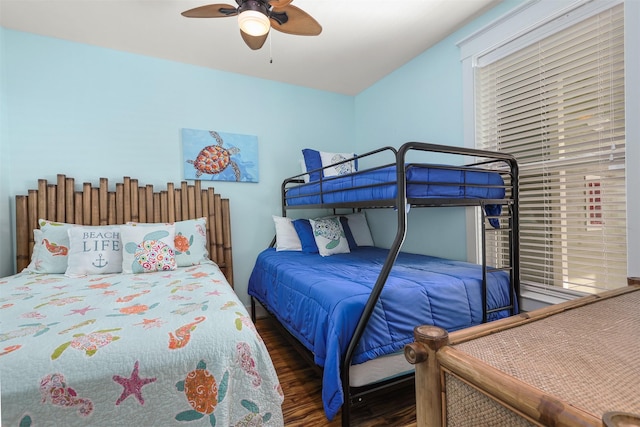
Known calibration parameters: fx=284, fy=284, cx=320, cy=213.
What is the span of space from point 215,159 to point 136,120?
2.41ft

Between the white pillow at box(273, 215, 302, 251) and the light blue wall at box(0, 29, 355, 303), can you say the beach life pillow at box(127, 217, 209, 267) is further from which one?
the white pillow at box(273, 215, 302, 251)

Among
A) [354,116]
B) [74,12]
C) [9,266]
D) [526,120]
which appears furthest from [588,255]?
[9,266]

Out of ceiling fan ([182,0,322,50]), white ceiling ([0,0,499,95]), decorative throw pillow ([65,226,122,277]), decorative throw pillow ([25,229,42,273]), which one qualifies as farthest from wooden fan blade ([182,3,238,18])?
decorative throw pillow ([25,229,42,273])

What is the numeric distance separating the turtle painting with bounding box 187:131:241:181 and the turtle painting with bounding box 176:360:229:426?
2117 millimetres

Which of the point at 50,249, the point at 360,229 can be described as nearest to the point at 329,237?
the point at 360,229

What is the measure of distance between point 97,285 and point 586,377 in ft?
7.22

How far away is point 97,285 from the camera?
171cm

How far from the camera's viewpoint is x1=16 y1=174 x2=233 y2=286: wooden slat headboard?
219 cm

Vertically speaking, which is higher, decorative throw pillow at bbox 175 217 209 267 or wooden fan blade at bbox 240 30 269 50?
wooden fan blade at bbox 240 30 269 50

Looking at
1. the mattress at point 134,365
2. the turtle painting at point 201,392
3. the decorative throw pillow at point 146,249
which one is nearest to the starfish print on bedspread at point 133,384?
the mattress at point 134,365

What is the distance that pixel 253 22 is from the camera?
1.47 metres

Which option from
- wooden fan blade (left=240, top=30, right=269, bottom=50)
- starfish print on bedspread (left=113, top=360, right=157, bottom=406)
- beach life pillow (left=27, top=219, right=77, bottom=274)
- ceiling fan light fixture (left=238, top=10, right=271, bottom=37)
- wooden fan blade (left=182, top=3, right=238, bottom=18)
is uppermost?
wooden fan blade (left=182, top=3, right=238, bottom=18)

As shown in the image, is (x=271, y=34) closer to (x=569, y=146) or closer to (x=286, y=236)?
(x=286, y=236)

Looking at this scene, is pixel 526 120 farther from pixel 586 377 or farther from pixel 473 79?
pixel 586 377
